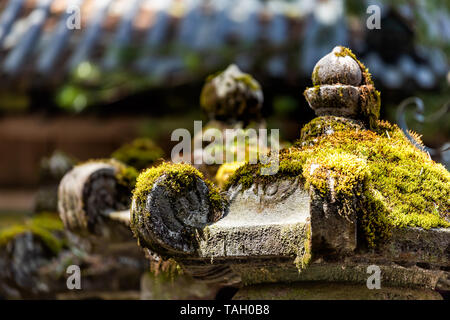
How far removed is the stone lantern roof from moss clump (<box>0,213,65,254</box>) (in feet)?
7.61

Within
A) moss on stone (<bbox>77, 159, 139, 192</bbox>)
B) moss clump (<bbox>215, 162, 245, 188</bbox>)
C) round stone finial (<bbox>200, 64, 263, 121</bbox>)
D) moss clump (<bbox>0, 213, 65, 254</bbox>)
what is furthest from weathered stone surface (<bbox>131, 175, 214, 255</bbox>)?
moss clump (<bbox>0, 213, 65, 254</bbox>)

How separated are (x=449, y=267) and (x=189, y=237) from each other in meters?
0.95

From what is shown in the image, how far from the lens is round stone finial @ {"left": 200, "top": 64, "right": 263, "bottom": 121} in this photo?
421 cm

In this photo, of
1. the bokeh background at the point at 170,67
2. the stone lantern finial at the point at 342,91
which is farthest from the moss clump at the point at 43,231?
the stone lantern finial at the point at 342,91

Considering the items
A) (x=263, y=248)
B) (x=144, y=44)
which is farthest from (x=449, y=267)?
(x=144, y=44)

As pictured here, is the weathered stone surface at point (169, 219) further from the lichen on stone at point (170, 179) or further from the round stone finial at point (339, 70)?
the round stone finial at point (339, 70)

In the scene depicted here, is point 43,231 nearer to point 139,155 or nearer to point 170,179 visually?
point 139,155

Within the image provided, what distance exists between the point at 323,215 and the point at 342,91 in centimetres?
75

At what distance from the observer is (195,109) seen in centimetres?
800

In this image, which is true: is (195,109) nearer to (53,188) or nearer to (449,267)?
(53,188)

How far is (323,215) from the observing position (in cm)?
241

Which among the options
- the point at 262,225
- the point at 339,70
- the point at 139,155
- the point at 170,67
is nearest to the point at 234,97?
the point at 139,155

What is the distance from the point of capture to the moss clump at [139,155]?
178 inches

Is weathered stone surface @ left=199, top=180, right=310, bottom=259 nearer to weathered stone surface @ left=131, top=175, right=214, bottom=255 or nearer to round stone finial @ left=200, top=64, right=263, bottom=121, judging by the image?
weathered stone surface @ left=131, top=175, right=214, bottom=255
